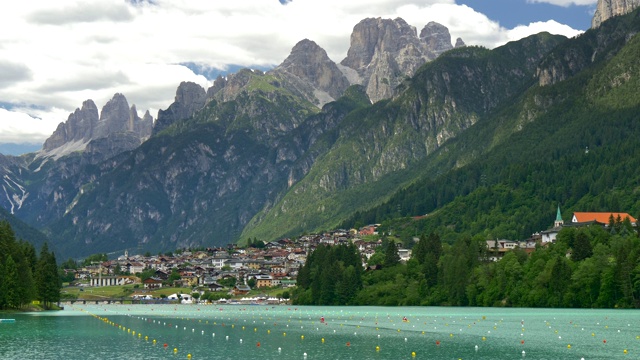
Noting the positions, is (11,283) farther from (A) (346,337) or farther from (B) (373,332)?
(A) (346,337)

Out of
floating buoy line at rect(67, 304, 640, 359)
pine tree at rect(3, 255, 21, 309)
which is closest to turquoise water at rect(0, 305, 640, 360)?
floating buoy line at rect(67, 304, 640, 359)

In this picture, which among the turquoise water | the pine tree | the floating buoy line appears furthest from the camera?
the pine tree

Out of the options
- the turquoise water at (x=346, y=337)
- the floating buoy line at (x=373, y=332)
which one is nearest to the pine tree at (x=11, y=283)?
the turquoise water at (x=346, y=337)

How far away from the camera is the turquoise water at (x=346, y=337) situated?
351ft

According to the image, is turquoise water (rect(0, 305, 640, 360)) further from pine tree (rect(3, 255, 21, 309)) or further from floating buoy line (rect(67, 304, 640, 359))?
pine tree (rect(3, 255, 21, 309))

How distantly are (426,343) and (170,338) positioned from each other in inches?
1435

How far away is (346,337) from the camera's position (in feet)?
425

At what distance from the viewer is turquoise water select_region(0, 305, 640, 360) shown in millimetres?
106875

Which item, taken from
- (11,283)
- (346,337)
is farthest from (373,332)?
(11,283)

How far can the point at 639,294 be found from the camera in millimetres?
184375

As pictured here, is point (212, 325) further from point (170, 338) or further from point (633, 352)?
point (633, 352)

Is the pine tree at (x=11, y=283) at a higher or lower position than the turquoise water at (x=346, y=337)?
higher

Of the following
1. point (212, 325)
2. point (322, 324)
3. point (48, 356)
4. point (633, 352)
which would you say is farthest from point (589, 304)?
point (48, 356)

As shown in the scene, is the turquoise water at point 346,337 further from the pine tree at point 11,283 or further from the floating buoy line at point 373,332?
the pine tree at point 11,283
